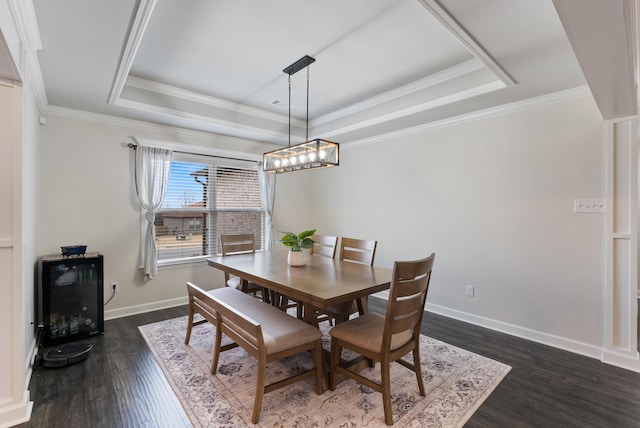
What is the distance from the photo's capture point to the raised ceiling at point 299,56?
1.89 meters

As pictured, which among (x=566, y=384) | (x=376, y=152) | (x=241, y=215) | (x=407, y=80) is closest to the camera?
(x=566, y=384)

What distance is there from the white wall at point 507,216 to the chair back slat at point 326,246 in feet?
3.72

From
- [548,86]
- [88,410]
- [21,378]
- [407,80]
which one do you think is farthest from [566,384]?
[21,378]

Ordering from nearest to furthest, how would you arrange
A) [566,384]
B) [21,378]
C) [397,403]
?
[21,378], [397,403], [566,384]

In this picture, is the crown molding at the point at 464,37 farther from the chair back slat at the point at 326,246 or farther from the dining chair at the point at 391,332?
the chair back slat at the point at 326,246

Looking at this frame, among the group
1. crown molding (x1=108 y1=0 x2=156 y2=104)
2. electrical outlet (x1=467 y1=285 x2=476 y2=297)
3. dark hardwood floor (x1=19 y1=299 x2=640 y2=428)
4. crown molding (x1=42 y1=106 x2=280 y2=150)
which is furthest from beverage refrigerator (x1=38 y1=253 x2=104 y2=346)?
electrical outlet (x1=467 y1=285 x2=476 y2=297)

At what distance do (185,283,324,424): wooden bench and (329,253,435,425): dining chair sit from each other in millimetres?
172

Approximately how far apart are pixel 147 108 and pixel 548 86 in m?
4.08

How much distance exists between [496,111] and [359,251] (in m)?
2.13

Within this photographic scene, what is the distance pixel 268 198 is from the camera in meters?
4.95

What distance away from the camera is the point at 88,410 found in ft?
6.40

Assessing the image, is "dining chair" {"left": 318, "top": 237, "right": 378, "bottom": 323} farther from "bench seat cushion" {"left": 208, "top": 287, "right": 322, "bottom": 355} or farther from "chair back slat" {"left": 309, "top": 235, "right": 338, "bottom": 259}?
"bench seat cushion" {"left": 208, "top": 287, "right": 322, "bottom": 355}

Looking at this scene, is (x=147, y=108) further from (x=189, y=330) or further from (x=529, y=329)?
(x=529, y=329)

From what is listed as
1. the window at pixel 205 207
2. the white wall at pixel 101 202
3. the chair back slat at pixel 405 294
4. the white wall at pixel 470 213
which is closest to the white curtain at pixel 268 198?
the window at pixel 205 207
